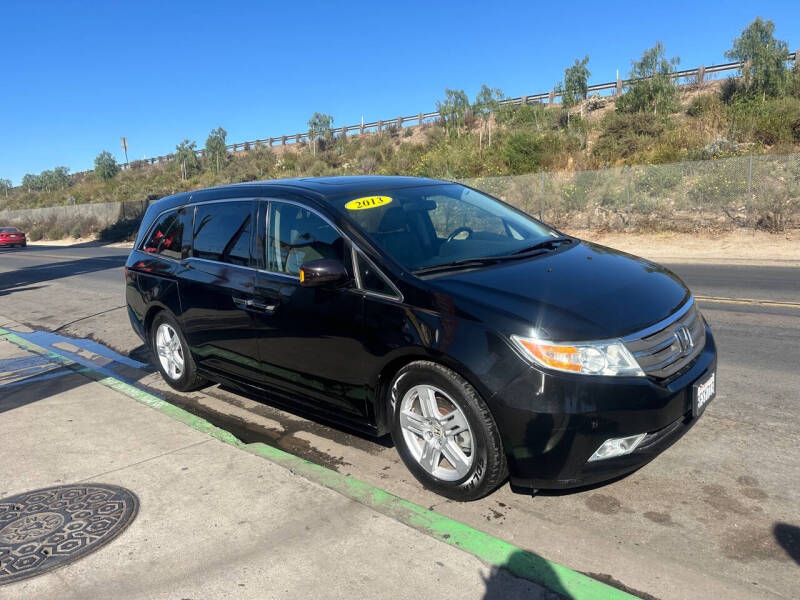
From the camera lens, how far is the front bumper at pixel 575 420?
3.00 metres

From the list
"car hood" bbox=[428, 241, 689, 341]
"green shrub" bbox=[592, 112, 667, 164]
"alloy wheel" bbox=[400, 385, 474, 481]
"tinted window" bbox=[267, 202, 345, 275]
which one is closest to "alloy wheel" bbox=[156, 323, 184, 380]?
"tinted window" bbox=[267, 202, 345, 275]

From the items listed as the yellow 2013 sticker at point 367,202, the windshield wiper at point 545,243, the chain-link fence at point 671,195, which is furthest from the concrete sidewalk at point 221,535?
the chain-link fence at point 671,195

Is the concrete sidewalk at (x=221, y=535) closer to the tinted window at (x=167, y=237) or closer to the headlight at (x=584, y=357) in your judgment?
→ the headlight at (x=584, y=357)

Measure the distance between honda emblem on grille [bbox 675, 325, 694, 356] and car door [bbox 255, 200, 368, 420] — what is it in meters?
1.69

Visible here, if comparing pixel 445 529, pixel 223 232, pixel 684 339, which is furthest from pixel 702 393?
pixel 223 232

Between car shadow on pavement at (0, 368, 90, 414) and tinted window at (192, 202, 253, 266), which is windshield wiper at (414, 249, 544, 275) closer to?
tinted window at (192, 202, 253, 266)

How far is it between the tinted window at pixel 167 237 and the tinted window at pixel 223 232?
298mm

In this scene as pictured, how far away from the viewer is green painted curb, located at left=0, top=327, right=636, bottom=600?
8.84 ft

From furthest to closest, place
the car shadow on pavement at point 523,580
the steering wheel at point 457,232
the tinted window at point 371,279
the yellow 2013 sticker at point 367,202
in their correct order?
the steering wheel at point 457,232 < the yellow 2013 sticker at point 367,202 < the tinted window at point 371,279 < the car shadow on pavement at point 523,580

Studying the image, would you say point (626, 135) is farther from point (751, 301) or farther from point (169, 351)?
point (169, 351)

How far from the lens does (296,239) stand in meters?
4.34

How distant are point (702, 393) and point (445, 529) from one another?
59.9 inches

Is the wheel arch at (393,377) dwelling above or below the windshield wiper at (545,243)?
below

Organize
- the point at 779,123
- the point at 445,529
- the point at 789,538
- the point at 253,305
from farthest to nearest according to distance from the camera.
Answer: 1. the point at 779,123
2. the point at 253,305
3. the point at 445,529
4. the point at 789,538
